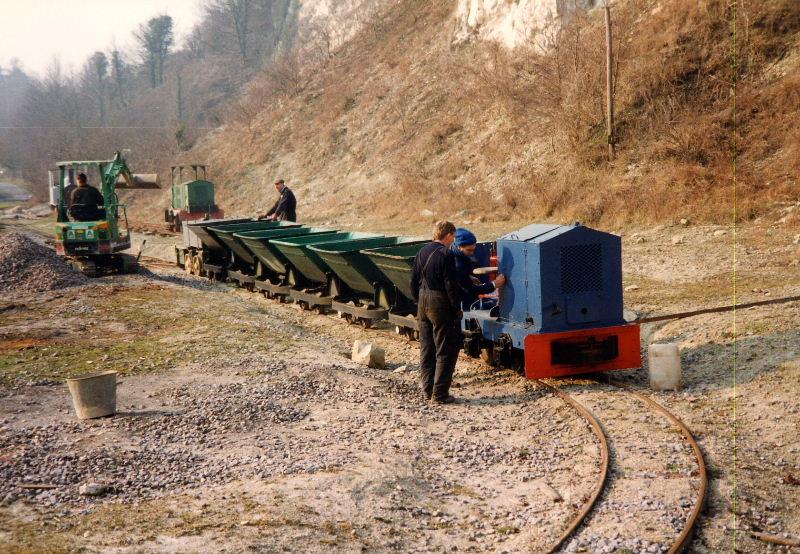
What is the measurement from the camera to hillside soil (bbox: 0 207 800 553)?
6.36 meters

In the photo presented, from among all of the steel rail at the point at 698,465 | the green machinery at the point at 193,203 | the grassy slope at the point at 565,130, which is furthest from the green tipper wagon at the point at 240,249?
the green machinery at the point at 193,203

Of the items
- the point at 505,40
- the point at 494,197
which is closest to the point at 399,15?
the point at 505,40

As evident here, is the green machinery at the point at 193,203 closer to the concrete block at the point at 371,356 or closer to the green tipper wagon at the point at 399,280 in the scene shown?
the green tipper wagon at the point at 399,280

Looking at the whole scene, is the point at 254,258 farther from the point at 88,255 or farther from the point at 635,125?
the point at 635,125

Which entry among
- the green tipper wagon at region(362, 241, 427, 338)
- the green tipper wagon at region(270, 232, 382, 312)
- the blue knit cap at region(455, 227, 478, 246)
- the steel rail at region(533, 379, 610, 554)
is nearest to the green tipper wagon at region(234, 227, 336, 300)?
the green tipper wagon at region(270, 232, 382, 312)

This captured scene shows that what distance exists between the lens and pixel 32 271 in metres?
20.9

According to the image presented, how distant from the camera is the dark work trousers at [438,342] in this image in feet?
32.8

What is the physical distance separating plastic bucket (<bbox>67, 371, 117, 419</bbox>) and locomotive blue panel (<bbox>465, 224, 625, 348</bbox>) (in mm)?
4683

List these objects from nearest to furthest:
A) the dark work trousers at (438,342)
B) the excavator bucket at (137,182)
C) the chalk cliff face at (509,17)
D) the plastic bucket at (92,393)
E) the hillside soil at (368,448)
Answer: the hillside soil at (368,448)
the plastic bucket at (92,393)
the dark work trousers at (438,342)
the excavator bucket at (137,182)
the chalk cliff face at (509,17)

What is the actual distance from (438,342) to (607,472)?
3208 mm

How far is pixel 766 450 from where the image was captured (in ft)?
25.6

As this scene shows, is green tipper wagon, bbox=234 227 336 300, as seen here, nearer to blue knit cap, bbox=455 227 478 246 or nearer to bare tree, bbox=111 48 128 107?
blue knit cap, bbox=455 227 478 246

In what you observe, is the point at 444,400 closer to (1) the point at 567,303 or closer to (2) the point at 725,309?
(1) the point at 567,303

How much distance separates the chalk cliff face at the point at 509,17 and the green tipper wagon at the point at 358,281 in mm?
21884
